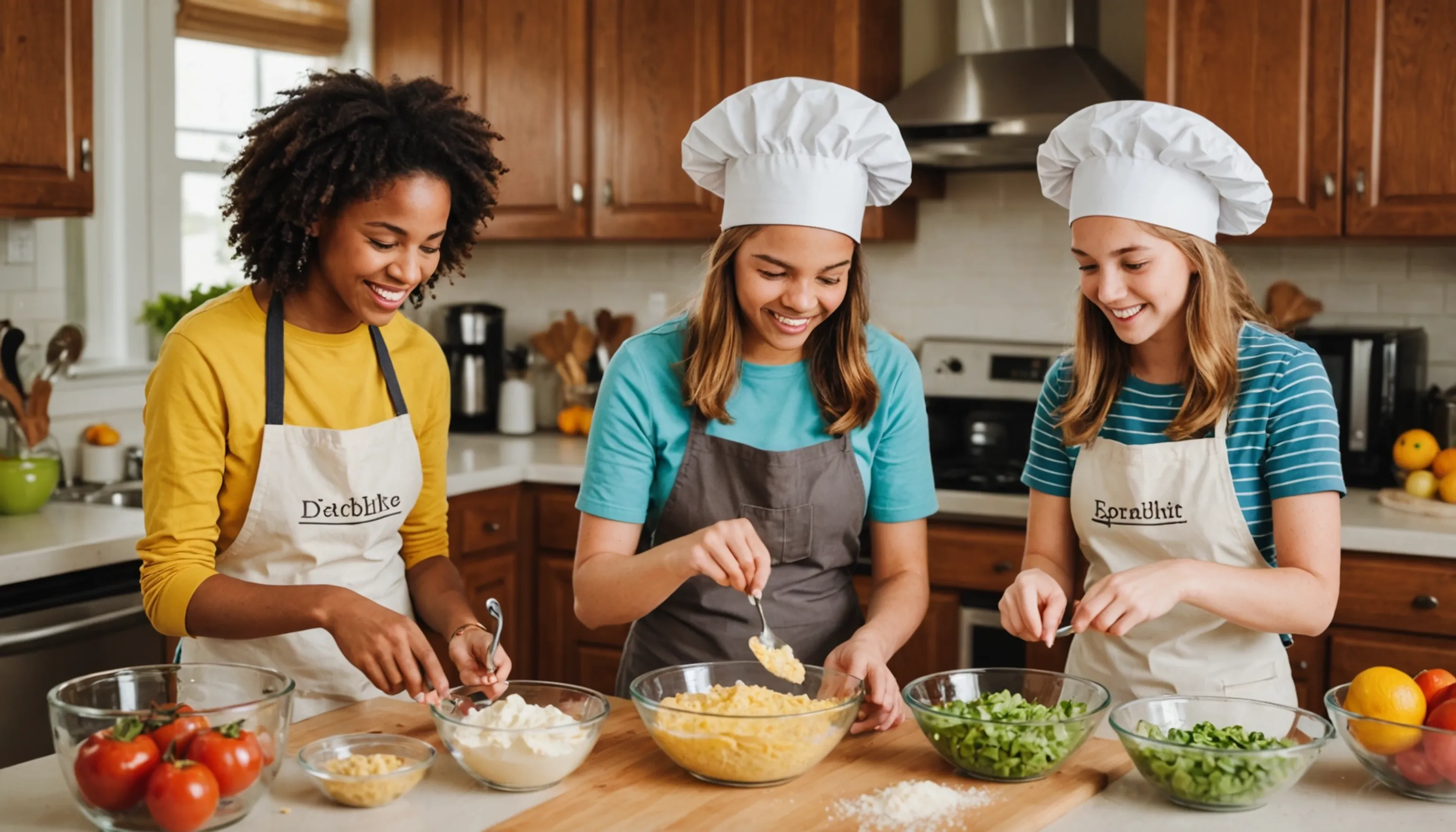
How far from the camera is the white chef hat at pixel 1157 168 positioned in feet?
5.86

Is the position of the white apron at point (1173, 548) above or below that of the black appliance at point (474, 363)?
below

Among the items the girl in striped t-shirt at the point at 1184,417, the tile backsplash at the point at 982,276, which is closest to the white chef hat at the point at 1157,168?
the girl in striped t-shirt at the point at 1184,417

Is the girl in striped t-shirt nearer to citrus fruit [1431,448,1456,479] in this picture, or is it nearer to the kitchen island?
the kitchen island

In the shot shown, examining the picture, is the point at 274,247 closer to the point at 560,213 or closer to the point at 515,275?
the point at 560,213

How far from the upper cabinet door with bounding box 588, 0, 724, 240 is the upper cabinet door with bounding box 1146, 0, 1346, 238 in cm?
117

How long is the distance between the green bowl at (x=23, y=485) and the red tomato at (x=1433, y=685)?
100 inches

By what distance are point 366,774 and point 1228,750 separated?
32.5 inches

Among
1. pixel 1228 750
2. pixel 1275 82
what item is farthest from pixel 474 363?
pixel 1228 750

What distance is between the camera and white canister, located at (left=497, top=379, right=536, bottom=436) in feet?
13.7

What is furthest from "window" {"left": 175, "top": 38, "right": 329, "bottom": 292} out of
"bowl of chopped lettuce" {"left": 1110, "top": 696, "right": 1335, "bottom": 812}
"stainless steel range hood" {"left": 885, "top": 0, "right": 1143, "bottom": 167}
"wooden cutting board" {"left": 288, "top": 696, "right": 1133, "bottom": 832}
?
"bowl of chopped lettuce" {"left": 1110, "top": 696, "right": 1335, "bottom": 812}

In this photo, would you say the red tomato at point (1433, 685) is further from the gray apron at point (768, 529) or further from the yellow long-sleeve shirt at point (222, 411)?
the yellow long-sleeve shirt at point (222, 411)

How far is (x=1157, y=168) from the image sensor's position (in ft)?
5.88

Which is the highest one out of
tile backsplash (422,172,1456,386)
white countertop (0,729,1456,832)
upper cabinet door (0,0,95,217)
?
upper cabinet door (0,0,95,217)

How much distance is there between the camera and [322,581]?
1.86m
